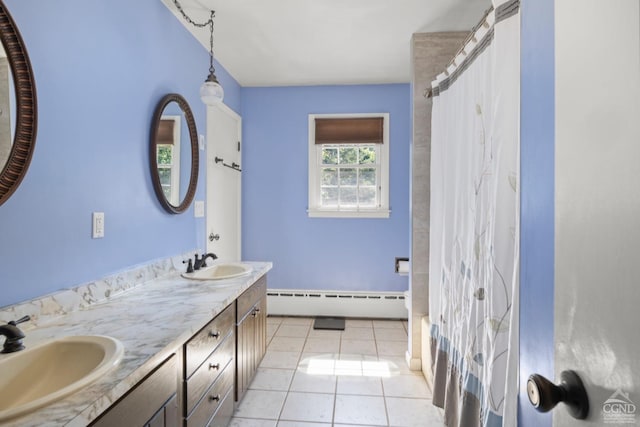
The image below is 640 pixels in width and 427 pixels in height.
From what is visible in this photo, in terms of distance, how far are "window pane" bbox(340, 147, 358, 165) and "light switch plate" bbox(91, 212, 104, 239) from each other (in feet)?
7.89

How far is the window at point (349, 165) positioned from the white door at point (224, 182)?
789mm

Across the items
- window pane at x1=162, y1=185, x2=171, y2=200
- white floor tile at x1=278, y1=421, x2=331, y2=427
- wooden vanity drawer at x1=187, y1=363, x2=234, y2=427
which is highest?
window pane at x1=162, y1=185, x2=171, y2=200

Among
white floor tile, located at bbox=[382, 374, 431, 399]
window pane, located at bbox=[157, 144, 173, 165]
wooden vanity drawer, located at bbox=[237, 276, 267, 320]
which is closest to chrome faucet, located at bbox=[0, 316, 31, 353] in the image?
wooden vanity drawer, located at bbox=[237, 276, 267, 320]

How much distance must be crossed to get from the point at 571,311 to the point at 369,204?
2.91 metres

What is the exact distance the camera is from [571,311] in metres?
0.53

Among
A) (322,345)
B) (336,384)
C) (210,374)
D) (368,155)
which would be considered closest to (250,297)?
(210,374)

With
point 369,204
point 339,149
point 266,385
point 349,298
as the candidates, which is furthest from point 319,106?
point 266,385

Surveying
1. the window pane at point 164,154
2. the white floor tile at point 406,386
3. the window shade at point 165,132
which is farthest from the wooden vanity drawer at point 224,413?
the window shade at point 165,132

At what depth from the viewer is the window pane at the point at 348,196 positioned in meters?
3.43

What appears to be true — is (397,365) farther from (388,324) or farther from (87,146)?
(87,146)

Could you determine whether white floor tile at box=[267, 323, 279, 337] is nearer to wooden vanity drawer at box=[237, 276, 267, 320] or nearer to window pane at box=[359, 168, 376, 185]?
wooden vanity drawer at box=[237, 276, 267, 320]

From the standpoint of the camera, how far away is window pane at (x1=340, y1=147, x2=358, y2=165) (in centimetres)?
343

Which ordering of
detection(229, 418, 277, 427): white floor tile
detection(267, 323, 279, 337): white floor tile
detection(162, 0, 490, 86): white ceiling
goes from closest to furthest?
detection(229, 418, 277, 427): white floor tile
detection(162, 0, 490, 86): white ceiling
detection(267, 323, 279, 337): white floor tile

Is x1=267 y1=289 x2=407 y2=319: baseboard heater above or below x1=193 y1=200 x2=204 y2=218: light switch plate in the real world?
below
